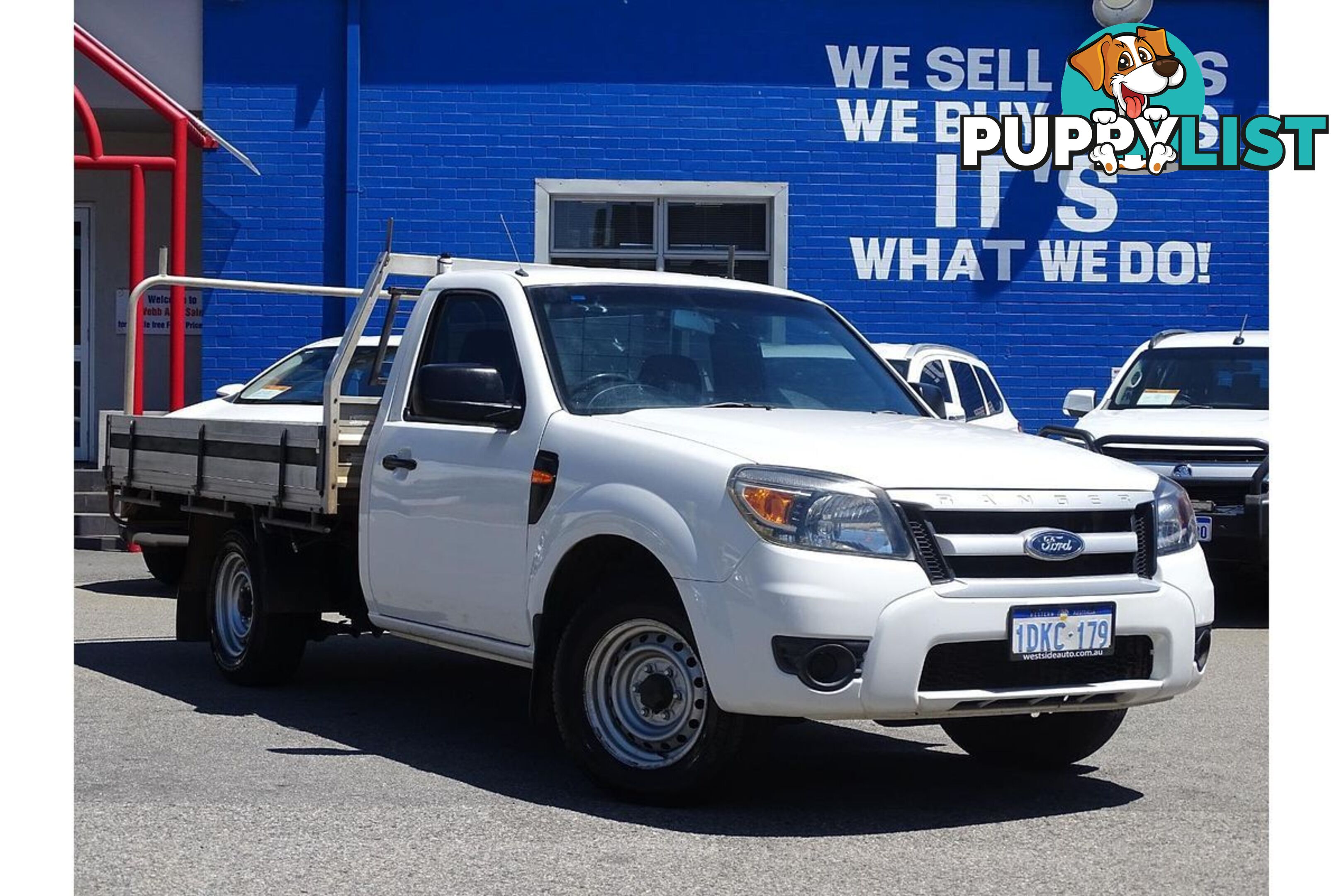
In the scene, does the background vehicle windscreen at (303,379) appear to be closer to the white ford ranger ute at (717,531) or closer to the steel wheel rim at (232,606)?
the steel wheel rim at (232,606)

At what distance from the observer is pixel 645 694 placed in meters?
6.01

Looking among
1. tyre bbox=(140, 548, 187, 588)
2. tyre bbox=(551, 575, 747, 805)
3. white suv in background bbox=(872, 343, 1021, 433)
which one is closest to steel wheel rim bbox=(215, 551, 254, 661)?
tyre bbox=(551, 575, 747, 805)

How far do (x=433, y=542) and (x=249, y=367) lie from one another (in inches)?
421

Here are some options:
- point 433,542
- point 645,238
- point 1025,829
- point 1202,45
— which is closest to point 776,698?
point 1025,829

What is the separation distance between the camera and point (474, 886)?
4.98m

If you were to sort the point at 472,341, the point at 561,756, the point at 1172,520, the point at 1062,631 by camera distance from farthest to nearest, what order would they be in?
the point at 472,341, the point at 561,756, the point at 1172,520, the point at 1062,631

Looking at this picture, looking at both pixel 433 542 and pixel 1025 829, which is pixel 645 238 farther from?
pixel 1025 829

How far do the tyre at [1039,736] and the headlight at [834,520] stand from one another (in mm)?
1359

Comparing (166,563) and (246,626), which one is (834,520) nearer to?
(246,626)

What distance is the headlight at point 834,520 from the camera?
5555 mm

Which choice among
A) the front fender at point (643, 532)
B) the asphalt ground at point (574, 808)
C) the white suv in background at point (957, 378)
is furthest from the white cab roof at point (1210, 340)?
the front fender at point (643, 532)

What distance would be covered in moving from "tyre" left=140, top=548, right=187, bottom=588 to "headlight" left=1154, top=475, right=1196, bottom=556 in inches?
311

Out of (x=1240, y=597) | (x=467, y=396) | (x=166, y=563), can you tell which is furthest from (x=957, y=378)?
(x=467, y=396)

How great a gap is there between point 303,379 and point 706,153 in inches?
239
